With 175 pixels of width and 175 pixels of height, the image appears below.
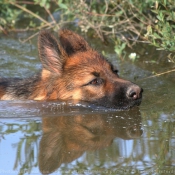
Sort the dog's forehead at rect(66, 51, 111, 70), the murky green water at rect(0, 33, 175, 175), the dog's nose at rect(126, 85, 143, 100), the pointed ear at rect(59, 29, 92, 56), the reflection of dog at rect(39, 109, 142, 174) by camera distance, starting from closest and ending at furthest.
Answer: the murky green water at rect(0, 33, 175, 175) < the reflection of dog at rect(39, 109, 142, 174) < the dog's nose at rect(126, 85, 143, 100) < the dog's forehead at rect(66, 51, 111, 70) < the pointed ear at rect(59, 29, 92, 56)

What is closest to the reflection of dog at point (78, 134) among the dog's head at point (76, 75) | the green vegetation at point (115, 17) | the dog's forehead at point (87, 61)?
the dog's head at point (76, 75)

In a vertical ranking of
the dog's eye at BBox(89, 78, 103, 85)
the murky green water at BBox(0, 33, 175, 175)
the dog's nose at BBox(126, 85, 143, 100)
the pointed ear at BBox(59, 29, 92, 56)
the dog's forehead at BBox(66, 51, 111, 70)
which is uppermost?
the pointed ear at BBox(59, 29, 92, 56)

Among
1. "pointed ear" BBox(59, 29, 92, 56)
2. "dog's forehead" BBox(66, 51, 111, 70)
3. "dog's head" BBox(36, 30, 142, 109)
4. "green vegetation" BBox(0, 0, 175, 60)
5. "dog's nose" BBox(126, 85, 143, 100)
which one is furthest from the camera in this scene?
"green vegetation" BBox(0, 0, 175, 60)

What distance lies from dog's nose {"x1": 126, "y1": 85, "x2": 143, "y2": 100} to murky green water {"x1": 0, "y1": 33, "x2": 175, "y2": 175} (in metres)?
0.20

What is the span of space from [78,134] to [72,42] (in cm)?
218

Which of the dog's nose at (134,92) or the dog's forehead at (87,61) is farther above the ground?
the dog's forehead at (87,61)

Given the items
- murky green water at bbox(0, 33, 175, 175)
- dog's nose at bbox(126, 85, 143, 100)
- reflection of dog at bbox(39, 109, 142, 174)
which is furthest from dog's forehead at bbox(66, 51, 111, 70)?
reflection of dog at bbox(39, 109, 142, 174)

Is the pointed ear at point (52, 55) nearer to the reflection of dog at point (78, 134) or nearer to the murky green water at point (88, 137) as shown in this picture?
the murky green water at point (88, 137)

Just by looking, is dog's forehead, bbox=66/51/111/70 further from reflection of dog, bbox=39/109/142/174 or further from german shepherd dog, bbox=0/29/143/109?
reflection of dog, bbox=39/109/142/174

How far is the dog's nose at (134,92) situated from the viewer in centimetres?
638

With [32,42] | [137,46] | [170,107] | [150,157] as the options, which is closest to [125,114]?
[170,107]

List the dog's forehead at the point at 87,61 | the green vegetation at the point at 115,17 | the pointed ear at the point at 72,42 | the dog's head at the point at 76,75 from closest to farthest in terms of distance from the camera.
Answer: the dog's head at the point at 76,75, the dog's forehead at the point at 87,61, the pointed ear at the point at 72,42, the green vegetation at the point at 115,17

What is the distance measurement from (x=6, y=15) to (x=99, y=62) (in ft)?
13.4

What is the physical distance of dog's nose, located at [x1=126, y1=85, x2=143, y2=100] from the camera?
20.9 ft
